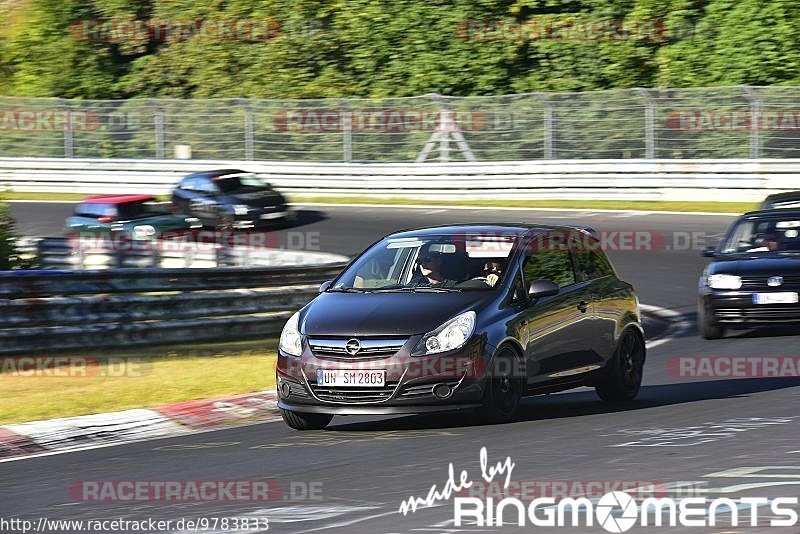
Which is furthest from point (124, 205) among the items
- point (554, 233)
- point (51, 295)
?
point (554, 233)

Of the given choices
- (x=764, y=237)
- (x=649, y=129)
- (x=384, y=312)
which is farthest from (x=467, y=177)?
(x=384, y=312)

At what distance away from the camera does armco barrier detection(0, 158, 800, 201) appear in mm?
31672

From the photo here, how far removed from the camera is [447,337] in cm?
1006

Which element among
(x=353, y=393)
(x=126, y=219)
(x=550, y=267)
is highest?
(x=550, y=267)

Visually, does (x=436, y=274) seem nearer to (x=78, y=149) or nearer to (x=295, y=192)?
(x=295, y=192)

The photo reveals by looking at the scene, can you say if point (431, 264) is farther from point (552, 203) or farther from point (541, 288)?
point (552, 203)

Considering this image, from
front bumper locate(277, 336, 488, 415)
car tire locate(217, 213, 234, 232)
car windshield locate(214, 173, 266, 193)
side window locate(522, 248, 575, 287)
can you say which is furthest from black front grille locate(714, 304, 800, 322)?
car windshield locate(214, 173, 266, 193)

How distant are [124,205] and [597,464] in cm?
2239

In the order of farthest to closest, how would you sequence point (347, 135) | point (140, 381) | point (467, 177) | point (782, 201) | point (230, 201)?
1. point (347, 135)
2. point (467, 177)
3. point (230, 201)
4. point (782, 201)
5. point (140, 381)

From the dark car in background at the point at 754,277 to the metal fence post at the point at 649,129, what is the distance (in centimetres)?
1607

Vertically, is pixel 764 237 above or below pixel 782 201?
below

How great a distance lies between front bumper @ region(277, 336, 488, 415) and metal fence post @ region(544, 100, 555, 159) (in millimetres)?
25141

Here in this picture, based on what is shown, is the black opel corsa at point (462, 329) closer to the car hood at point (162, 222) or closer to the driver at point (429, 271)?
the driver at point (429, 271)

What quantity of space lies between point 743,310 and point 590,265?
4764 millimetres
